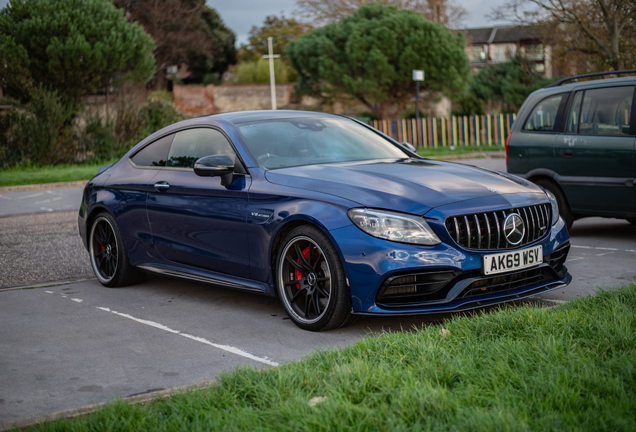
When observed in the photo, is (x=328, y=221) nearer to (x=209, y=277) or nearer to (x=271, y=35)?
(x=209, y=277)

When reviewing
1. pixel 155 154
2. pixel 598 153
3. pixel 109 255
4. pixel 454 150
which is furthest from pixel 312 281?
pixel 454 150

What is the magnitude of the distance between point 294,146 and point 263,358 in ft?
6.52

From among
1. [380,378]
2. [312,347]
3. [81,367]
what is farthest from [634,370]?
[81,367]

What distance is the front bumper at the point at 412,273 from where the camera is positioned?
14.3 feet

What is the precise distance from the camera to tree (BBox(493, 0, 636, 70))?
68.1 ft

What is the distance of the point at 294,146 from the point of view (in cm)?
565

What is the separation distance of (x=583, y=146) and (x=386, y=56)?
30.2 metres

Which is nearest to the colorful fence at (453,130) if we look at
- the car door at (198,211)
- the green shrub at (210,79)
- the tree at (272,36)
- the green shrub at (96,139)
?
the green shrub at (96,139)

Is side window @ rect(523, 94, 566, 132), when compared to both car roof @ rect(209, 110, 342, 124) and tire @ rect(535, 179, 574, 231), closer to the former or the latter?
tire @ rect(535, 179, 574, 231)

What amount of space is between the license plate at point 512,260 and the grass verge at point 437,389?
0.59 metres

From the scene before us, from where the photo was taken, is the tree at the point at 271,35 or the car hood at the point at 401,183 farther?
the tree at the point at 271,35

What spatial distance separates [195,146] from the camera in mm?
6047

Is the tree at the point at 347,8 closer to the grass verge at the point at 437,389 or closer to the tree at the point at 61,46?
the tree at the point at 61,46

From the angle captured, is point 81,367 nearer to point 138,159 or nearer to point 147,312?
point 147,312
